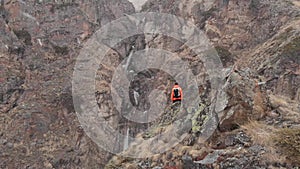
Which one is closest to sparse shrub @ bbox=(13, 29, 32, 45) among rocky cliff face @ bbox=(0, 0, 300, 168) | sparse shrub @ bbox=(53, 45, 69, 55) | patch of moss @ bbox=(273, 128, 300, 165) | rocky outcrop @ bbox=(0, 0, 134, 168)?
rocky outcrop @ bbox=(0, 0, 134, 168)

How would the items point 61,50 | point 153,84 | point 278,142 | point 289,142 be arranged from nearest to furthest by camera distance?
point 289,142 → point 278,142 → point 153,84 → point 61,50

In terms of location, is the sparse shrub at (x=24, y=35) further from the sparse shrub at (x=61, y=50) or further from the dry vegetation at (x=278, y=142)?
the dry vegetation at (x=278, y=142)

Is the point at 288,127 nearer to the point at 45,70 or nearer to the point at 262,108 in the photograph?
the point at 262,108

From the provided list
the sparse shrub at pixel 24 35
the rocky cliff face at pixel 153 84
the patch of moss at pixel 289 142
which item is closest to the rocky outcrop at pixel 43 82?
the sparse shrub at pixel 24 35

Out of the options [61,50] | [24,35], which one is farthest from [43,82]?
[24,35]

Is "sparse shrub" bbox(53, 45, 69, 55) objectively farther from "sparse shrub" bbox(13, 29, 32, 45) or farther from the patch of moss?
the patch of moss

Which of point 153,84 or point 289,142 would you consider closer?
point 289,142

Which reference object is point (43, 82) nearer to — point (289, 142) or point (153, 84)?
point (153, 84)

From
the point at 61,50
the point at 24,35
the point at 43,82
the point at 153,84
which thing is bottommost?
the point at 153,84
